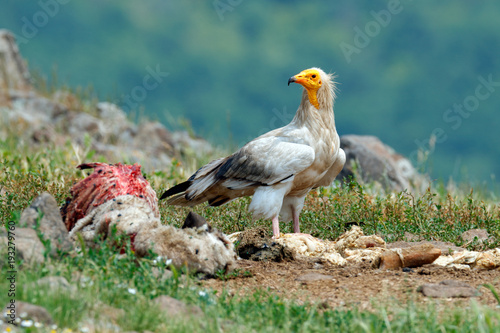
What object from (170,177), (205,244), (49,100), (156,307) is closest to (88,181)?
(205,244)

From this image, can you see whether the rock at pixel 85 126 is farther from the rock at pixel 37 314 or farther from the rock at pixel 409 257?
the rock at pixel 37 314

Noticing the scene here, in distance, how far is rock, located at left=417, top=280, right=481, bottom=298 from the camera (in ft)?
13.6

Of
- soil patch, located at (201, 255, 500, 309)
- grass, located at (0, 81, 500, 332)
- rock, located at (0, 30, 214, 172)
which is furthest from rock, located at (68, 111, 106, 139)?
grass, located at (0, 81, 500, 332)

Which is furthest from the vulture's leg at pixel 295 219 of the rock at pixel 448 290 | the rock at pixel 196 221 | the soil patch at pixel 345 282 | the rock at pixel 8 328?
the rock at pixel 8 328

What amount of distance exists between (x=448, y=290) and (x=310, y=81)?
2.98 meters

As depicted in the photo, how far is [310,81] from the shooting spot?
21.1ft

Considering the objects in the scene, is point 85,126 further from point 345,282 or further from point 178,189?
point 345,282

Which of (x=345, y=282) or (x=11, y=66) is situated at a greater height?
(x=11, y=66)

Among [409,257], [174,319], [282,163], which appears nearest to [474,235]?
[409,257]

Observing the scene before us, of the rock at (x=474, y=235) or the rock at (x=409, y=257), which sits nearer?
the rock at (x=409, y=257)

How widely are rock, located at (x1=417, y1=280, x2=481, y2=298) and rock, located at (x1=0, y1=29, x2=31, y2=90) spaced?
19481 mm

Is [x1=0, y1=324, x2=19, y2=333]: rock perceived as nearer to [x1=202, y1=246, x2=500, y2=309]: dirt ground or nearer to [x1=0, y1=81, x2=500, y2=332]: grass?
[x1=0, y1=81, x2=500, y2=332]: grass

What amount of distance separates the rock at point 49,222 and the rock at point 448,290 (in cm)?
259

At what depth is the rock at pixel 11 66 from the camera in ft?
68.7
